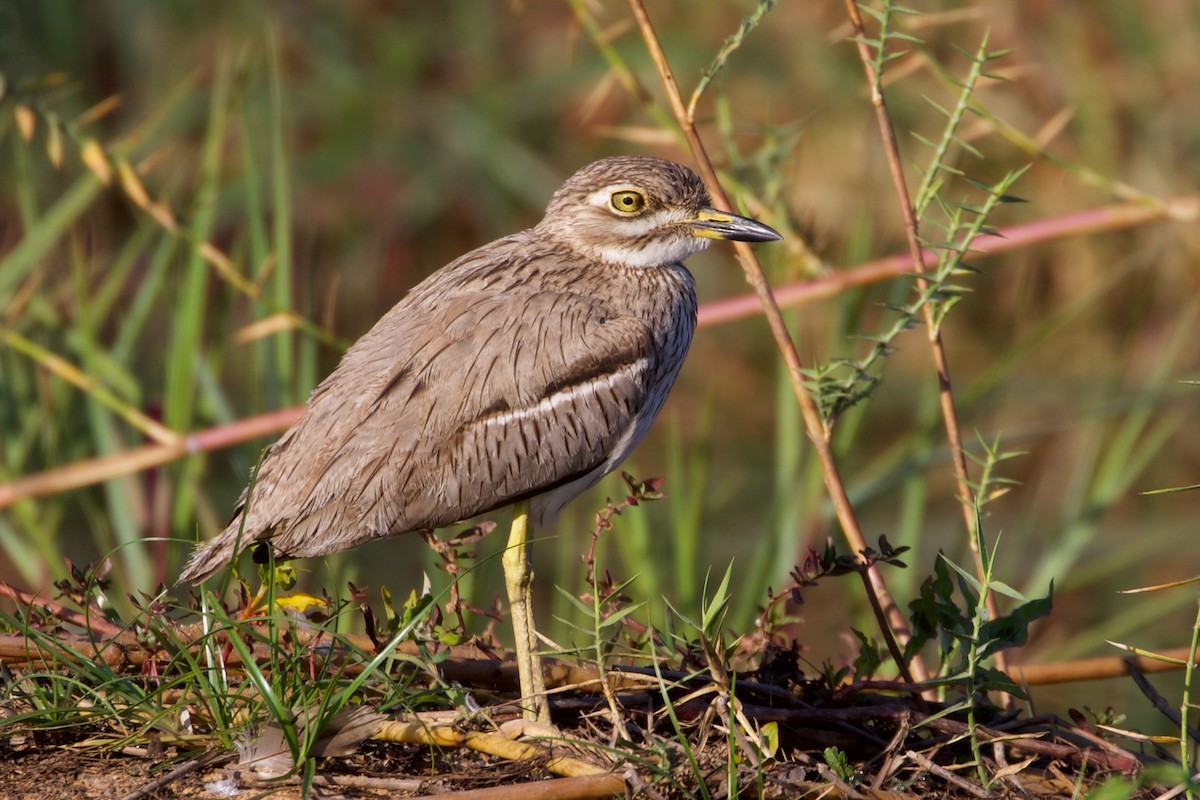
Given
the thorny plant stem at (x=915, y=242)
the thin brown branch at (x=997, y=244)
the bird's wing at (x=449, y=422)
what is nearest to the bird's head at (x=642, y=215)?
the bird's wing at (x=449, y=422)

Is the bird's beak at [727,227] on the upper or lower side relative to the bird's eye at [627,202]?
lower

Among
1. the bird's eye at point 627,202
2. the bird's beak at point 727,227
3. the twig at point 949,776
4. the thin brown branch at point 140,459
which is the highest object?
the bird's eye at point 627,202

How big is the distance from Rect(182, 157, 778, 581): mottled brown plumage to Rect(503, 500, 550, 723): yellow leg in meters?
0.10

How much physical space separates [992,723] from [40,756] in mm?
2463

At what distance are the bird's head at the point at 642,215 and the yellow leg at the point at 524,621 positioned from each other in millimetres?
935

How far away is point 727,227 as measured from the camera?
4.73m

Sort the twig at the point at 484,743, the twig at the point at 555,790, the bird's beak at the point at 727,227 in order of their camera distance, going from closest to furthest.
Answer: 1. the twig at the point at 555,790
2. the twig at the point at 484,743
3. the bird's beak at the point at 727,227

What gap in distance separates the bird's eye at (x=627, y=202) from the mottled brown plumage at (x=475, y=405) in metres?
0.21

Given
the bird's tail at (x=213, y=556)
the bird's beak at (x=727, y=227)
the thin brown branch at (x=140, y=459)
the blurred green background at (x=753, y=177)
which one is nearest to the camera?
the bird's tail at (x=213, y=556)

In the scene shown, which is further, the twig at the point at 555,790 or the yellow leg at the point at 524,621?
the yellow leg at the point at 524,621

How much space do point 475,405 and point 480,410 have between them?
23 millimetres

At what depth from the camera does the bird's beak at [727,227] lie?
15.3 feet

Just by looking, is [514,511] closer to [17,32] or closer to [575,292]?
[575,292]

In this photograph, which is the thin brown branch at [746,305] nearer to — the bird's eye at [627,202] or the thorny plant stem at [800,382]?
the bird's eye at [627,202]
